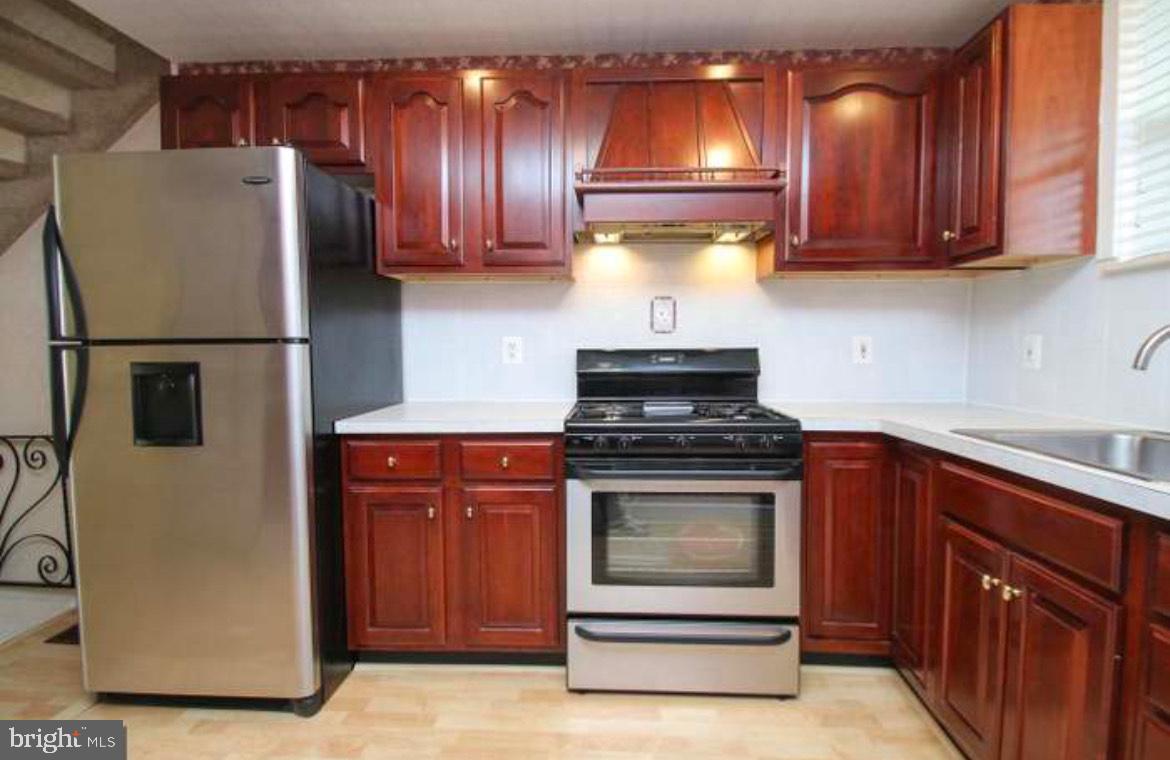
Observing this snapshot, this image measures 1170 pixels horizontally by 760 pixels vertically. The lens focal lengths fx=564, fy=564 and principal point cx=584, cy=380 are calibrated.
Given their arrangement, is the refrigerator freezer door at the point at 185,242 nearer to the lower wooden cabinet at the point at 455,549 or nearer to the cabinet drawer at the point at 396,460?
the cabinet drawer at the point at 396,460

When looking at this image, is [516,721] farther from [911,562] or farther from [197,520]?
[911,562]

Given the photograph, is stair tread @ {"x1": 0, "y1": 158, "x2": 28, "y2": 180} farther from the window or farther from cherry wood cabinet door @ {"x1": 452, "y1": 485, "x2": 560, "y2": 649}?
the window

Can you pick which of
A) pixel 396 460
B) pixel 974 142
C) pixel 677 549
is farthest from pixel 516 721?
pixel 974 142

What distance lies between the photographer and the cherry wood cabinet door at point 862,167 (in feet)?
6.59

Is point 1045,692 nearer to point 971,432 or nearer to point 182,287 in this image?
point 971,432

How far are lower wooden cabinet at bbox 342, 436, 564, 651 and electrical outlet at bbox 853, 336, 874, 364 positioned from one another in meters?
1.38

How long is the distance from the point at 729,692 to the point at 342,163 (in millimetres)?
2331

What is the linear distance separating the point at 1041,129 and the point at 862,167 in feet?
1.65

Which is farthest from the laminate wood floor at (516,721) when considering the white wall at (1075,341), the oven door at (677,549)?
the white wall at (1075,341)

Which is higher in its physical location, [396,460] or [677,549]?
[396,460]

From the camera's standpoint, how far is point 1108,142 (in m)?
1.69

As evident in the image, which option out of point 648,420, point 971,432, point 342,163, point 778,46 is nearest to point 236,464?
point 342,163

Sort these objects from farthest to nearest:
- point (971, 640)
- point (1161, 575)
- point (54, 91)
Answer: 1. point (54, 91)
2. point (971, 640)
3. point (1161, 575)

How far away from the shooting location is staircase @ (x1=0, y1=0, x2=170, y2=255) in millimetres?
2020
